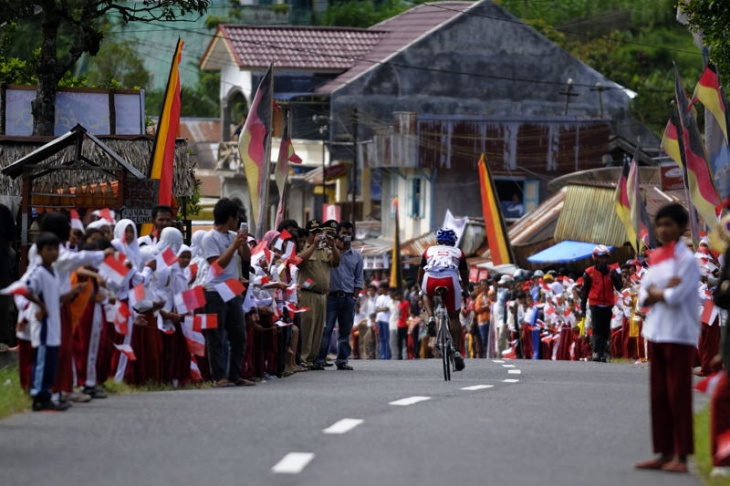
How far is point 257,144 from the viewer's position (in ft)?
79.5

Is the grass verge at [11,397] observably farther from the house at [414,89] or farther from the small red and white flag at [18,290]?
the house at [414,89]

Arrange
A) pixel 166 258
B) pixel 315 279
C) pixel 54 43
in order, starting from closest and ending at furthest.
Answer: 1. pixel 166 258
2. pixel 315 279
3. pixel 54 43

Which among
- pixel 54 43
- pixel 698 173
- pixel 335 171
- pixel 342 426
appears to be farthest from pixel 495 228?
pixel 342 426

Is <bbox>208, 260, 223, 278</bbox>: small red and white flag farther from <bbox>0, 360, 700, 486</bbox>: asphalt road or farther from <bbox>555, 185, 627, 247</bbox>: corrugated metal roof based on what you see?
<bbox>555, 185, 627, 247</bbox>: corrugated metal roof

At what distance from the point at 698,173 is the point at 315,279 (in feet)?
19.1

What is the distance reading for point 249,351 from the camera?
19.3m

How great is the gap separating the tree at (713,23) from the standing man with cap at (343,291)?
6.57 meters

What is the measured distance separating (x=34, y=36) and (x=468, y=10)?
704 inches

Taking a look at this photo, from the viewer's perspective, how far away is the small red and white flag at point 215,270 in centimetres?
1723

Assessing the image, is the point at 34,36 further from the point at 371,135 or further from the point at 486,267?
the point at 486,267

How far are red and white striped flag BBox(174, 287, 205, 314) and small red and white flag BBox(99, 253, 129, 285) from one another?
6.47 ft

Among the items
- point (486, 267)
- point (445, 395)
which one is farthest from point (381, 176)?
point (445, 395)

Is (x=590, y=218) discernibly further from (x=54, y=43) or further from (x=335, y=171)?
(x=335, y=171)

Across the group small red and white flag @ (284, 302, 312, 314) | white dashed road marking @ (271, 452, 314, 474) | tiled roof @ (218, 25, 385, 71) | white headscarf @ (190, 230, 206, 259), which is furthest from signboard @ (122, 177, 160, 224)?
tiled roof @ (218, 25, 385, 71)
